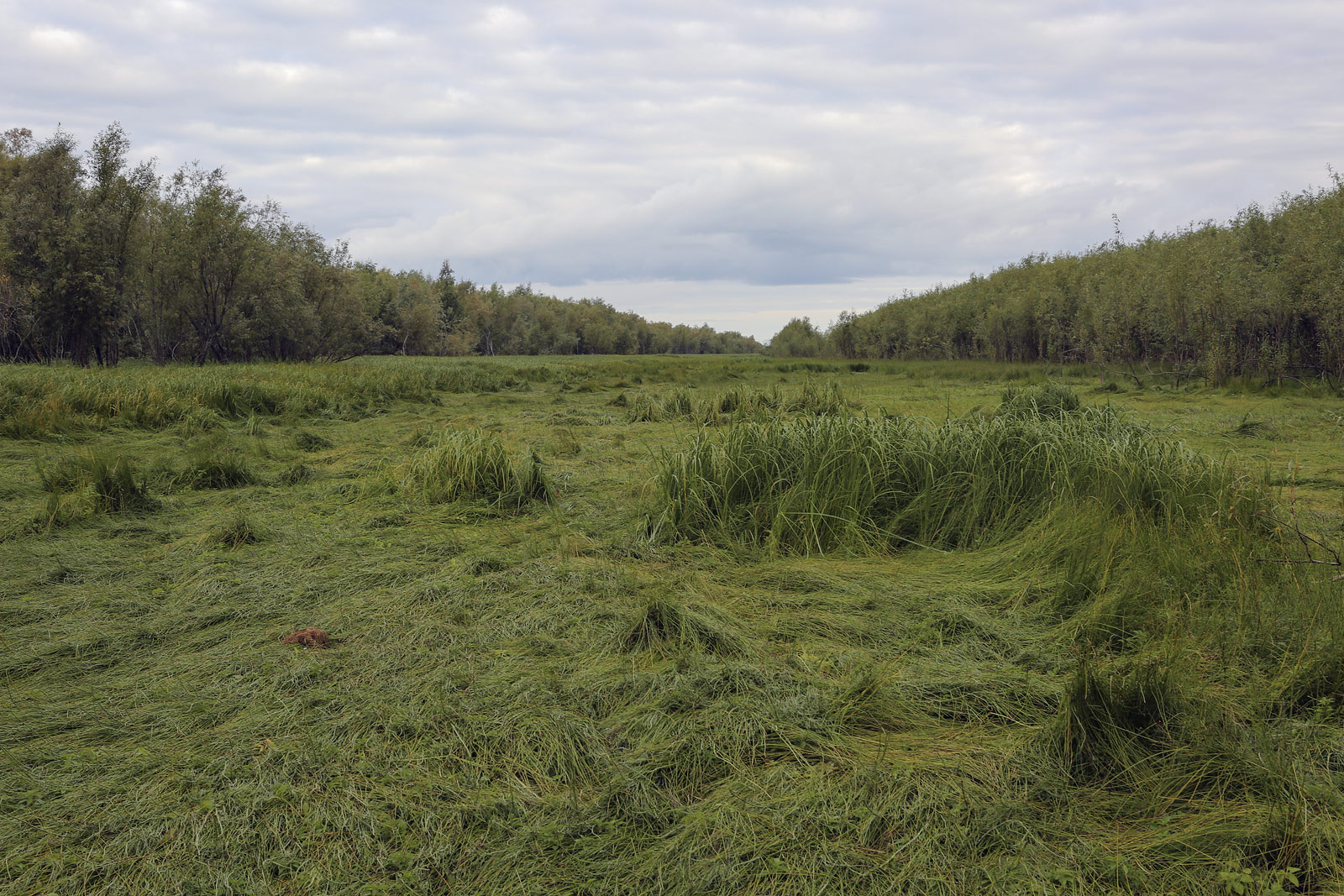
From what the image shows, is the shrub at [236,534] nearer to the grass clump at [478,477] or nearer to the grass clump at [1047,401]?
the grass clump at [478,477]

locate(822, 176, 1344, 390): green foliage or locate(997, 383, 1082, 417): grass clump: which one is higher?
locate(822, 176, 1344, 390): green foliage

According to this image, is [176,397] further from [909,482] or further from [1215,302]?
[1215,302]

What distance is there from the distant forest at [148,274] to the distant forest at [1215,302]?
3622 centimetres

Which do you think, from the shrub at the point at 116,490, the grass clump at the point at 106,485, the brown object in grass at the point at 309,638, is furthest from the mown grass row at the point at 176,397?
the brown object in grass at the point at 309,638

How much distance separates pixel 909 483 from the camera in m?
5.91

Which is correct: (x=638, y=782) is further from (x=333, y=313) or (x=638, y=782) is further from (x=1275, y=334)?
(x=333, y=313)

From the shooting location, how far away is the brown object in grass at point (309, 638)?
3.75 m

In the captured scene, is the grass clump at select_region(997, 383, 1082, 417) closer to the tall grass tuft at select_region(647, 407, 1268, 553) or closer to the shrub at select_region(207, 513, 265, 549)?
the tall grass tuft at select_region(647, 407, 1268, 553)

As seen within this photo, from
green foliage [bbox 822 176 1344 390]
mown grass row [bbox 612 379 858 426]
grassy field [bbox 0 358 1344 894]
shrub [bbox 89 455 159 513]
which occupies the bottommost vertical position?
grassy field [bbox 0 358 1344 894]

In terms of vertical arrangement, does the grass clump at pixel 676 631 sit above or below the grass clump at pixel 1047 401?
below

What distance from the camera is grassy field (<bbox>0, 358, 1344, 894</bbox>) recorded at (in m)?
2.19

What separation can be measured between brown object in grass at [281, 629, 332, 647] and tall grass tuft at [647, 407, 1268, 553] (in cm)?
253

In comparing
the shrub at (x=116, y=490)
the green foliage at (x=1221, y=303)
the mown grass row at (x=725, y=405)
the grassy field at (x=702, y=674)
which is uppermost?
the green foliage at (x=1221, y=303)

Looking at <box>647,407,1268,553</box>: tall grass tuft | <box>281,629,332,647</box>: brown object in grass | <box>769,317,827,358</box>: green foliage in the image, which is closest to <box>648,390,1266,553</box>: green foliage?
<box>647,407,1268,553</box>: tall grass tuft
